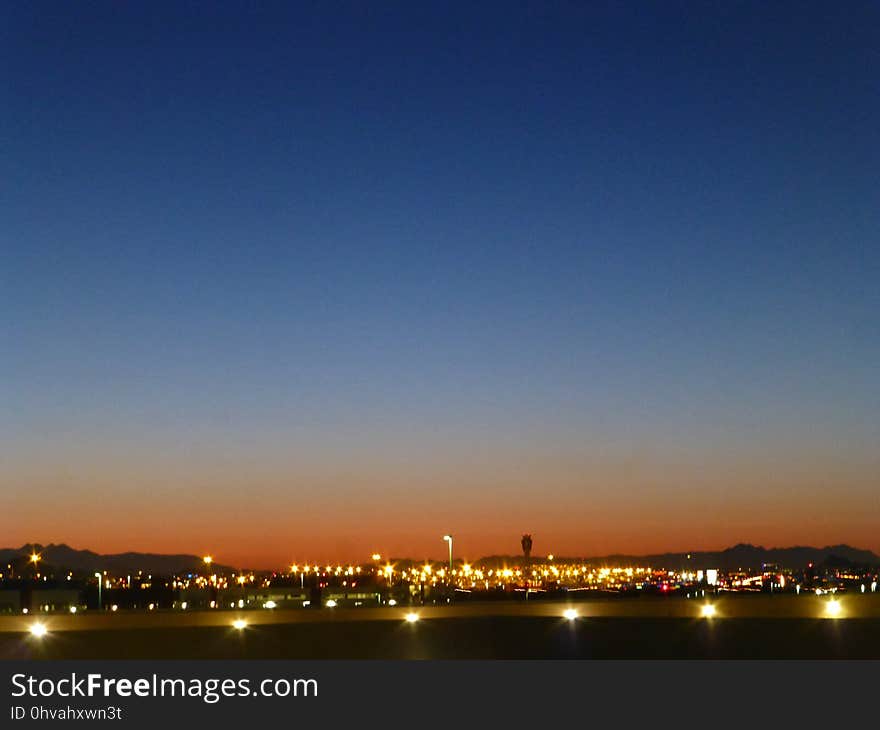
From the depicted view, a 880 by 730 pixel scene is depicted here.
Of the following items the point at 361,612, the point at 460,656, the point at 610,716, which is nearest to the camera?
the point at 610,716

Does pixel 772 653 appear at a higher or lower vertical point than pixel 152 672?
lower

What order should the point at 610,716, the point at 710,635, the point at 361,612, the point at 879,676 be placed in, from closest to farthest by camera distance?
1. the point at 610,716
2. the point at 879,676
3. the point at 710,635
4. the point at 361,612

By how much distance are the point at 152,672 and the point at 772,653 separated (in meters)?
18.9

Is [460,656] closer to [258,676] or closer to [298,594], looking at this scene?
[258,676]

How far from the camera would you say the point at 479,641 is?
3256 cm

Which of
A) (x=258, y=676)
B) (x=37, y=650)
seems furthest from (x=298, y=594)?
(x=258, y=676)

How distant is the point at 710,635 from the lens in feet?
109

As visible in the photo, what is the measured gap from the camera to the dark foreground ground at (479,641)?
30672mm

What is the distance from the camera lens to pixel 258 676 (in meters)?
18.9

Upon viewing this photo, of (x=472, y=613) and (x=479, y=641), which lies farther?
(x=472, y=613)

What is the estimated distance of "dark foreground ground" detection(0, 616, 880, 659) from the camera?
30.7 metres

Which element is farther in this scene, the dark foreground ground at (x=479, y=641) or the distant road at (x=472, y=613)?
the distant road at (x=472, y=613)

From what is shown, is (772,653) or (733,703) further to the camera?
(772,653)

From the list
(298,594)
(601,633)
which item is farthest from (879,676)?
(298,594)
